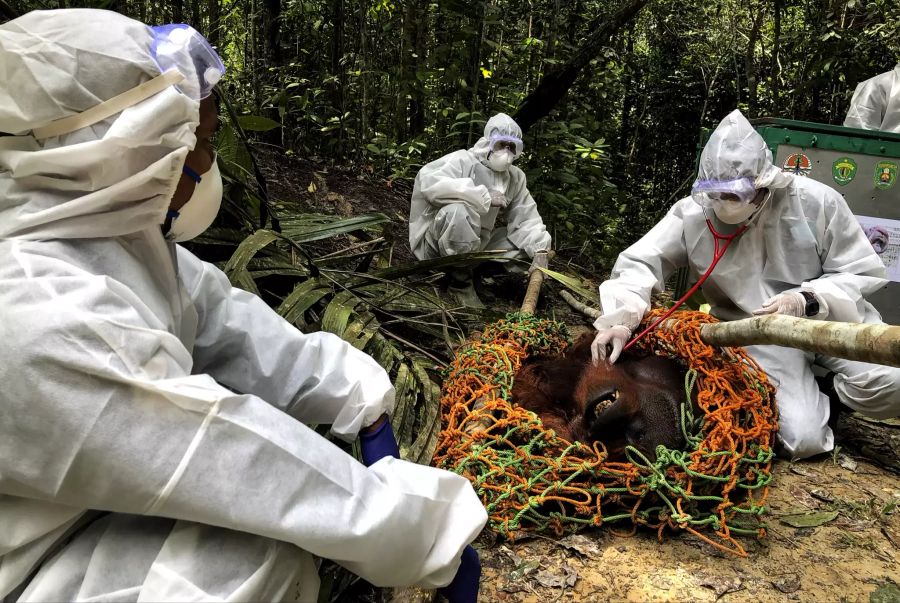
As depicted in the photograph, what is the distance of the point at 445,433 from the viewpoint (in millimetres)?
2385

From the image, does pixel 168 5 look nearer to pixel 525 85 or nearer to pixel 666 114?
pixel 525 85

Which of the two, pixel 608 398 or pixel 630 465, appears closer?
pixel 630 465

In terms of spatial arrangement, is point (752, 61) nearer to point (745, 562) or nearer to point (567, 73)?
point (567, 73)

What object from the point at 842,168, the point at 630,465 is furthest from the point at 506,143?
the point at 630,465

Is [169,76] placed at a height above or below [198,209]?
above

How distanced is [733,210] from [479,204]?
2.60m

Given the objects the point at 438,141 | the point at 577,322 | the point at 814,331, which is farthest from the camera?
the point at 438,141

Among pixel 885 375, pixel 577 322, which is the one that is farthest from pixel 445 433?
pixel 577 322

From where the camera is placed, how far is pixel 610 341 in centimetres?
295

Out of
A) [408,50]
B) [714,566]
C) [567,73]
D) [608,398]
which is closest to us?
[714,566]

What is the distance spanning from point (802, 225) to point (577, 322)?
201 centimetres

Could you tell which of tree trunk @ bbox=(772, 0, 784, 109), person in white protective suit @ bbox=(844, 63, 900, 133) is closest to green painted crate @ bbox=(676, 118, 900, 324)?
person in white protective suit @ bbox=(844, 63, 900, 133)

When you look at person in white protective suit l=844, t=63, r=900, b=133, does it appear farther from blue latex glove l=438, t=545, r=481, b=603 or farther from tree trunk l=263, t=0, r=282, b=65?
tree trunk l=263, t=0, r=282, b=65

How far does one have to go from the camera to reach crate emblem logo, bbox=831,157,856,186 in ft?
13.5
